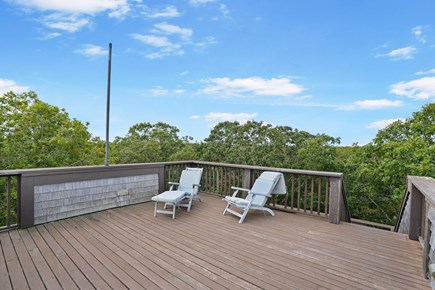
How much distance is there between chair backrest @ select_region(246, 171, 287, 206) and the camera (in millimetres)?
4484

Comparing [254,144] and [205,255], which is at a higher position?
[254,144]

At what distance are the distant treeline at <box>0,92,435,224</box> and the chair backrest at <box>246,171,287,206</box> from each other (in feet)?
20.4

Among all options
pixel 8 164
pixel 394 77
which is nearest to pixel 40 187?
pixel 8 164

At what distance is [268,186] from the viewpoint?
4527 mm

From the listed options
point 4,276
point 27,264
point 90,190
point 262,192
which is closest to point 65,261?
point 27,264

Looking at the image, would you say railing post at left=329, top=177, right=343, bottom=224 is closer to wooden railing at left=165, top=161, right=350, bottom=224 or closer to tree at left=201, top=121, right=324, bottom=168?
wooden railing at left=165, top=161, right=350, bottom=224

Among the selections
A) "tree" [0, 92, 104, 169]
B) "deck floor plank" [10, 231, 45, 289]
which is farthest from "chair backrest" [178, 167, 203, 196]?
"tree" [0, 92, 104, 169]

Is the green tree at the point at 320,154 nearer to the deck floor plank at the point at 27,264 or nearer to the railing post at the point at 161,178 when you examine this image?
the railing post at the point at 161,178

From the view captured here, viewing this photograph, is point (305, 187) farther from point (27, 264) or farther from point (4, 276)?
point (4, 276)

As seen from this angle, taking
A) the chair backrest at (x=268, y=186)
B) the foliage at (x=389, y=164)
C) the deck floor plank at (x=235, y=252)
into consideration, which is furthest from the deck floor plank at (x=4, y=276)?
the foliage at (x=389, y=164)

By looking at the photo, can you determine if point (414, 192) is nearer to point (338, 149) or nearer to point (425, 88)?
point (425, 88)

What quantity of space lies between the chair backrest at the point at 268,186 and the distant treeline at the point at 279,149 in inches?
244

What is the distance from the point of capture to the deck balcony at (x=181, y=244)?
2355mm

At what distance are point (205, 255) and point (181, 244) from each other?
465 millimetres
